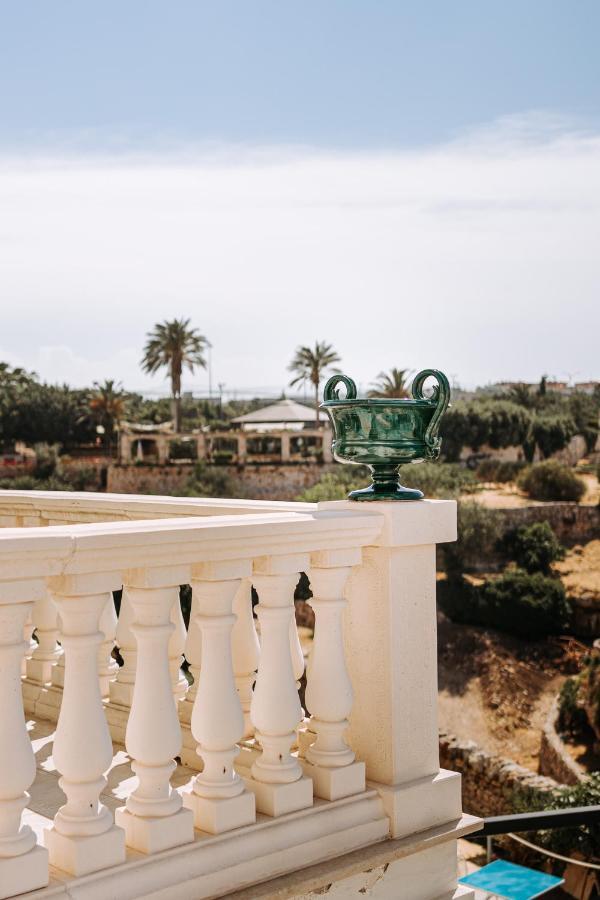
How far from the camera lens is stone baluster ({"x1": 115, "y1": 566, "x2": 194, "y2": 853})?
1996 mm

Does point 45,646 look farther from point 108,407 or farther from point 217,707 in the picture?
point 108,407

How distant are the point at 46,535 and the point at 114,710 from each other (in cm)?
136

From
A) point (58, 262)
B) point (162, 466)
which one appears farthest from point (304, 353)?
point (58, 262)

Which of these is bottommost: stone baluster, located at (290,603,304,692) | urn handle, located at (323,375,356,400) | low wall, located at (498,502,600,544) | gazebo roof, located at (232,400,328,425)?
low wall, located at (498,502,600,544)

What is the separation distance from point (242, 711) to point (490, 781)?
18189 mm

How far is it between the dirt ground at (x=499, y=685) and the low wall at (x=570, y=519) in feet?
26.8

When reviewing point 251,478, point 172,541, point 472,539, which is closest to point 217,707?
point 172,541

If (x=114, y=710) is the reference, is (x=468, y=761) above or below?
below

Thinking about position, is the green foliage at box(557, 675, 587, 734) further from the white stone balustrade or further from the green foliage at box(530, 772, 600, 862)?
the white stone balustrade

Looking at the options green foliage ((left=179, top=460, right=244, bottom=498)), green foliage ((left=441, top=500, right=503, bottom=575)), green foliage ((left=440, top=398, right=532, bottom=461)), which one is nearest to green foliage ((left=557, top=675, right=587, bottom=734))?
green foliage ((left=441, top=500, right=503, bottom=575))

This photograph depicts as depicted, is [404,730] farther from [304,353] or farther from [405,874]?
[304,353]

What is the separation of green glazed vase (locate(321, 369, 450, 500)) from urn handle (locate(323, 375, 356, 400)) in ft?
0.25

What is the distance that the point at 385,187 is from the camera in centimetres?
8381

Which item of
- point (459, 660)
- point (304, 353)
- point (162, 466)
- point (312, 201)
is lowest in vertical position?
point (459, 660)
